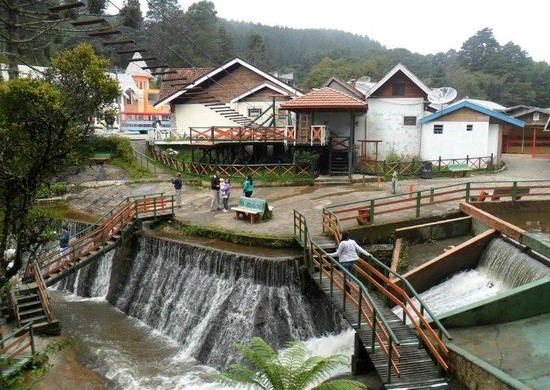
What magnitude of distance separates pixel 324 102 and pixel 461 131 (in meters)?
9.51

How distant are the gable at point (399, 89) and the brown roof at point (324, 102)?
12.6ft

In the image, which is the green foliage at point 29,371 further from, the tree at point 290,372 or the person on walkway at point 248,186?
the person on walkway at point 248,186

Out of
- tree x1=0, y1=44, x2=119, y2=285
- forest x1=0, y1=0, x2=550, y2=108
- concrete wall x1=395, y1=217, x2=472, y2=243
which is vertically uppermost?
forest x1=0, y1=0, x2=550, y2=108

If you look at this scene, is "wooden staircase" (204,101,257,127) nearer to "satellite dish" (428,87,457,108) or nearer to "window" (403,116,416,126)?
"window" (403,116,416,126)

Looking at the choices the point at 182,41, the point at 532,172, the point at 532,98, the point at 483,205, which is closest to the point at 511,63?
the point at 532,98

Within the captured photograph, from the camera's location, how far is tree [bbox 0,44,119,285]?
29.1ft

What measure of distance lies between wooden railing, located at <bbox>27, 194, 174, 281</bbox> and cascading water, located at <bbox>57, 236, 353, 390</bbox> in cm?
162

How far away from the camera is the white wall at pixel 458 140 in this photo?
30.7 meters

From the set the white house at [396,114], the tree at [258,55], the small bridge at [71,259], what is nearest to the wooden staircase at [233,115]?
the white house at [396,114]

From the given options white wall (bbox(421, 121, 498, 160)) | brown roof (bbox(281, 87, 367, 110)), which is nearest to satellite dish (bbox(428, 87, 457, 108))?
white wall (bbox(421, 121, 498, 160))

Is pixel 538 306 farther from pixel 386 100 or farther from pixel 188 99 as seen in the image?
pixel 188 99

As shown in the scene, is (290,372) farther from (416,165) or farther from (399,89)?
(399,89)

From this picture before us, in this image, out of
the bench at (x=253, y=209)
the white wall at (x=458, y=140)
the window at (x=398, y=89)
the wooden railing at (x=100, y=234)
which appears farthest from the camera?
the window at (x=398, y=89)

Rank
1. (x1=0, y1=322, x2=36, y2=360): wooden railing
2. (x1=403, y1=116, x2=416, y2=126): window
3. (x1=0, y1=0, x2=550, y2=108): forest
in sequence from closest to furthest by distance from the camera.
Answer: (x1=0, y1=322, x2=36, y2=360): wooden railing
(x1=403, y1=116, x2=416, y2=126): window
(x1=0, y1=0, x2=550, y2=108): forest
